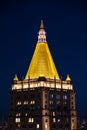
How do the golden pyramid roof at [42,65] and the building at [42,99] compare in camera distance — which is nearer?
the building at [42,99]

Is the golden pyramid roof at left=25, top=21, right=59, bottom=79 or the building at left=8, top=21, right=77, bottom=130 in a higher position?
the golden pyramid roof at left=25, top=21, right=59, bottom=79

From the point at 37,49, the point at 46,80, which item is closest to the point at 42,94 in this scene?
the point at 46,80

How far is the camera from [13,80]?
68875 mm

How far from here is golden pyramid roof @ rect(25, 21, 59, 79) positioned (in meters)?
66.9

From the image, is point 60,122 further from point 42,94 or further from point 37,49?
point 37,49

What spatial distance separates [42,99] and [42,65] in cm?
413

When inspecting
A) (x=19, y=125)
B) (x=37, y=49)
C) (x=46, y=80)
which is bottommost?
(x=19, y=125)

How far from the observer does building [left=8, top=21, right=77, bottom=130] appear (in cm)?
Answer: 6525

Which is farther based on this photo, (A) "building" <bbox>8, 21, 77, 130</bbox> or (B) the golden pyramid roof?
(B) the golden pyramid roof

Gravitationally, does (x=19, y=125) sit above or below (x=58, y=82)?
below

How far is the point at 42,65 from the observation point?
67062mm

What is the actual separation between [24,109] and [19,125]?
1.82 metres

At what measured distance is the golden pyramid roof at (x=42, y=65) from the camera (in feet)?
220

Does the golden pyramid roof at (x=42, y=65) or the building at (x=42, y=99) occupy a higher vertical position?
the golden pyramid roof at (x=42, y=65)
